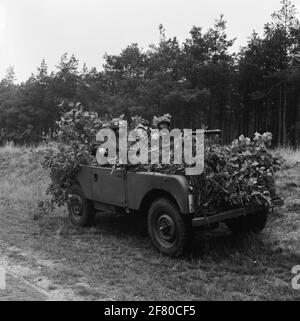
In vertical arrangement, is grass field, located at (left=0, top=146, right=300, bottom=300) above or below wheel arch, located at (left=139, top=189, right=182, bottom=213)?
below

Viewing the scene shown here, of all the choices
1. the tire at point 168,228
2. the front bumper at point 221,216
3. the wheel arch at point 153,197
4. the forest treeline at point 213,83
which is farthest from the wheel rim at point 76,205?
the forest treeline at point 213,83

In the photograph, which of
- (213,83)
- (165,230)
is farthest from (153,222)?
(213,83)

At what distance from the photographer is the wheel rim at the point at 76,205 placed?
354 inches

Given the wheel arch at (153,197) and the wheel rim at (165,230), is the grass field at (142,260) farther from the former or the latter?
the wheel arch at (153,197)

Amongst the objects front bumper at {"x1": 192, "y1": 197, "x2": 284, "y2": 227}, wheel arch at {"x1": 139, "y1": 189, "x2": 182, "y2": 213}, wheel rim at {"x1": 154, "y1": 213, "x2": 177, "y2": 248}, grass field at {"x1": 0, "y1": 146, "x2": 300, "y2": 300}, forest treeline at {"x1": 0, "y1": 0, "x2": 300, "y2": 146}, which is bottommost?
grass field at {"x1": 0, "y1": 146, "x2": 300, "y2": 300}

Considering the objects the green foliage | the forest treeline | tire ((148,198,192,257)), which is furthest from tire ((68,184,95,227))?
the forest treeline

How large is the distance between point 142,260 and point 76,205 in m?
2.73

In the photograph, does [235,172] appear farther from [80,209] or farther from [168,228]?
[80,209]

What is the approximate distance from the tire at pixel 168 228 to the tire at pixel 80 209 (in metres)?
2.05

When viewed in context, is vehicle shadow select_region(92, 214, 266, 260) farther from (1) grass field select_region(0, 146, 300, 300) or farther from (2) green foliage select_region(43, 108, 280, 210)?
(2) green foliage select_region(43, 108, 280, 210)

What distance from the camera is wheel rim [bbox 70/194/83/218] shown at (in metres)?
8.99

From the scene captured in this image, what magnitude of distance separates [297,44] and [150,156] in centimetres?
3267

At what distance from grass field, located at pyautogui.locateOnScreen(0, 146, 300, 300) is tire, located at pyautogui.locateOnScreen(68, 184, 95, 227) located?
169mm
